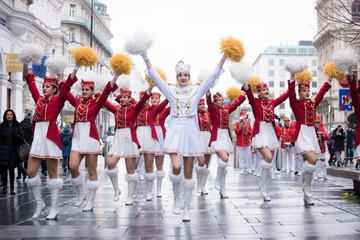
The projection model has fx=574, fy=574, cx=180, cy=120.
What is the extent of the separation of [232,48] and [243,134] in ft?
38.5

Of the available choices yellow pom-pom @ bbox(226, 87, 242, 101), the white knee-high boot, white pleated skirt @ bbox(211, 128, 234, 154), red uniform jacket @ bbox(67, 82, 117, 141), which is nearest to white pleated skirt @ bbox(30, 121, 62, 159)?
red uniform jacket @ bbox(67, 82, 117, 141)

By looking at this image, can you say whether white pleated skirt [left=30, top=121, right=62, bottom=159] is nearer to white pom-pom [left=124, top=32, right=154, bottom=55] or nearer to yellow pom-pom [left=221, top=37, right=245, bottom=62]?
white pom-pom [left=124, top=32, right=154, bottom=55]

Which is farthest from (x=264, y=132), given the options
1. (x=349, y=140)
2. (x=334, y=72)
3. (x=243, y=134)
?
(x=349, y=140)

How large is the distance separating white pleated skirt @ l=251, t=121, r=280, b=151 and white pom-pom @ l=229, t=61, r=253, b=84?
4.07ft

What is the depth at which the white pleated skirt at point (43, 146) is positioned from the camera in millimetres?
8977

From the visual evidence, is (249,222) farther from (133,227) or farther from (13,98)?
(13,98)

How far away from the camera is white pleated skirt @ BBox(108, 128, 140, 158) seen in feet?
35.2

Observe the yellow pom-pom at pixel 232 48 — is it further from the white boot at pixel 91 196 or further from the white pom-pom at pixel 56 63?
the white boot at pixel 91 196

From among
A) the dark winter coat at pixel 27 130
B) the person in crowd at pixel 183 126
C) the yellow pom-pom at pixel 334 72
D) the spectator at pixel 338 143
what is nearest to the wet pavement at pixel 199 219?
the person in crowd at pixel 183 126

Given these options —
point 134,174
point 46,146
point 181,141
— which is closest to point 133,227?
point 181,141

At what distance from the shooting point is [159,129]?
1377 cm

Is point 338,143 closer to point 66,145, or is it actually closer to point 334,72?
point 66,145

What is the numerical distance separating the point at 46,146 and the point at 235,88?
546cm

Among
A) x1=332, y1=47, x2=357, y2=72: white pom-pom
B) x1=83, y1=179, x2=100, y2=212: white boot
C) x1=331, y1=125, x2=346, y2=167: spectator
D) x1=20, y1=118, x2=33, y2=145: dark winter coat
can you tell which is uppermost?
x1=332, y1=47, x2=357, y2=72: white pom-pom
